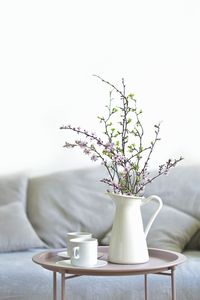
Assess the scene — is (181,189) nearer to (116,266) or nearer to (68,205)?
(68,205)

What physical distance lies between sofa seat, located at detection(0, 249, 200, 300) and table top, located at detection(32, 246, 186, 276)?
39 cm

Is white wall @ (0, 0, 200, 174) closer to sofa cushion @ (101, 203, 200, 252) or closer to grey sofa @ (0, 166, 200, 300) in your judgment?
grey sofa @ (0, 166, 200, 300)

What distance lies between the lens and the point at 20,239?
2.77 m

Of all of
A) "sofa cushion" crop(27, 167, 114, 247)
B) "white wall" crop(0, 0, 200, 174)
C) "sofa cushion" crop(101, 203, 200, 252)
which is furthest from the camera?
"white wall" crop(0, 0, 200, 174)

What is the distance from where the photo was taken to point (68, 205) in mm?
2918

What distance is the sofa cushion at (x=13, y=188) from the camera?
2.96m

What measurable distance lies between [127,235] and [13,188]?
1.34 meters

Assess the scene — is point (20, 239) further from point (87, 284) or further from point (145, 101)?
point (145, 101)

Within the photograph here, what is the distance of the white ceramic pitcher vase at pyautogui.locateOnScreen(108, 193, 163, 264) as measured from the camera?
174cm

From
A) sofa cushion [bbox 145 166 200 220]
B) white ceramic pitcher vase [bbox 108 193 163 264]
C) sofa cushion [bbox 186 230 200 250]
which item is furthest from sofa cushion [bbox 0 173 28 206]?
white ceramic pitcher vase [bbox 108 193 163 264]

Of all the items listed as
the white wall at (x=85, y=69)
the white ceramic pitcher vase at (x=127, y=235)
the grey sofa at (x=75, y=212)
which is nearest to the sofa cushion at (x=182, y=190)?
the grey sofa at (x=75, y=212)

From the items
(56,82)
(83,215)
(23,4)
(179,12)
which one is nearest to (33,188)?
(83,215)

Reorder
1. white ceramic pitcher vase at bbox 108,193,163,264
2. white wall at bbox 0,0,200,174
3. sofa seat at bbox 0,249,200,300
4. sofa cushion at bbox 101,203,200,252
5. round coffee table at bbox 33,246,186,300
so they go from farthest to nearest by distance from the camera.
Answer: white wall at bbox 0,0,200,174 < sofa cushion at bbox 101,203,200,252 < sofa seat at bbox 0,249,200,300 < white ceramic pitcher vase at bbox 108,193,163,264 < round coffee table at bbox 33,246,186,300

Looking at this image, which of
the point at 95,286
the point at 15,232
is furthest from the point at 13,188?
the point at 95,286
